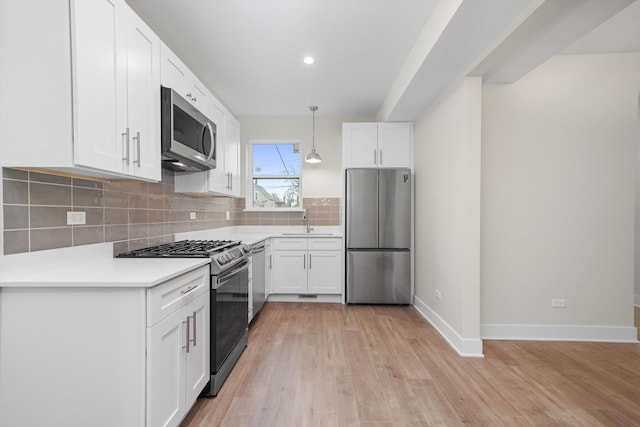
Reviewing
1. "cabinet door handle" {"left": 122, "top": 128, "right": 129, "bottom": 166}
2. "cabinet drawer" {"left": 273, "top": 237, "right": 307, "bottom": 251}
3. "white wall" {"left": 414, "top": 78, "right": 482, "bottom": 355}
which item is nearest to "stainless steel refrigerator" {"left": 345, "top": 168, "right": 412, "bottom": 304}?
"white wall" {"left": 414, "top": 78, "right": 482, "bottom": 355}

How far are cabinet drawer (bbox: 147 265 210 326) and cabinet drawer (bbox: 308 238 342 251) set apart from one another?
2176 mm

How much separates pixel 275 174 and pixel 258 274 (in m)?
1.86

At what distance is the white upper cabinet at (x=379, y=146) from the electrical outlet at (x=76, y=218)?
2.87 meters

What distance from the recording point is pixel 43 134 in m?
1.30

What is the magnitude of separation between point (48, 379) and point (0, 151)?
1.03 metres

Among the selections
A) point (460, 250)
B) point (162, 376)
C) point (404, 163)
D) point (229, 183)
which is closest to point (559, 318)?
point (460, 250)

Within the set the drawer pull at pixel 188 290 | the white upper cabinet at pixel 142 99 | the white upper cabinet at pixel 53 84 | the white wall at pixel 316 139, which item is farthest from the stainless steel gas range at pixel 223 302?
the white wall at pixel 316 139

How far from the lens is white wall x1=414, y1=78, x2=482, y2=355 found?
8.24ft

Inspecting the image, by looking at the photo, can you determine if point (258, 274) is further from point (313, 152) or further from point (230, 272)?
point (313, 152)

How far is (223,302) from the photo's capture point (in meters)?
2.04

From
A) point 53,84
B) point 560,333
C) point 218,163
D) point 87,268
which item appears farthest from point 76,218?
point 560,333

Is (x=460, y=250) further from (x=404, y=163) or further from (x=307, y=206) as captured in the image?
(x=307, y=206)

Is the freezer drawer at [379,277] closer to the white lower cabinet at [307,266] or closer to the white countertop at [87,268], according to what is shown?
the white lower cabinet at [307,266]

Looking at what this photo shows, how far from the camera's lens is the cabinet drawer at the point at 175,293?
1.30 metres
